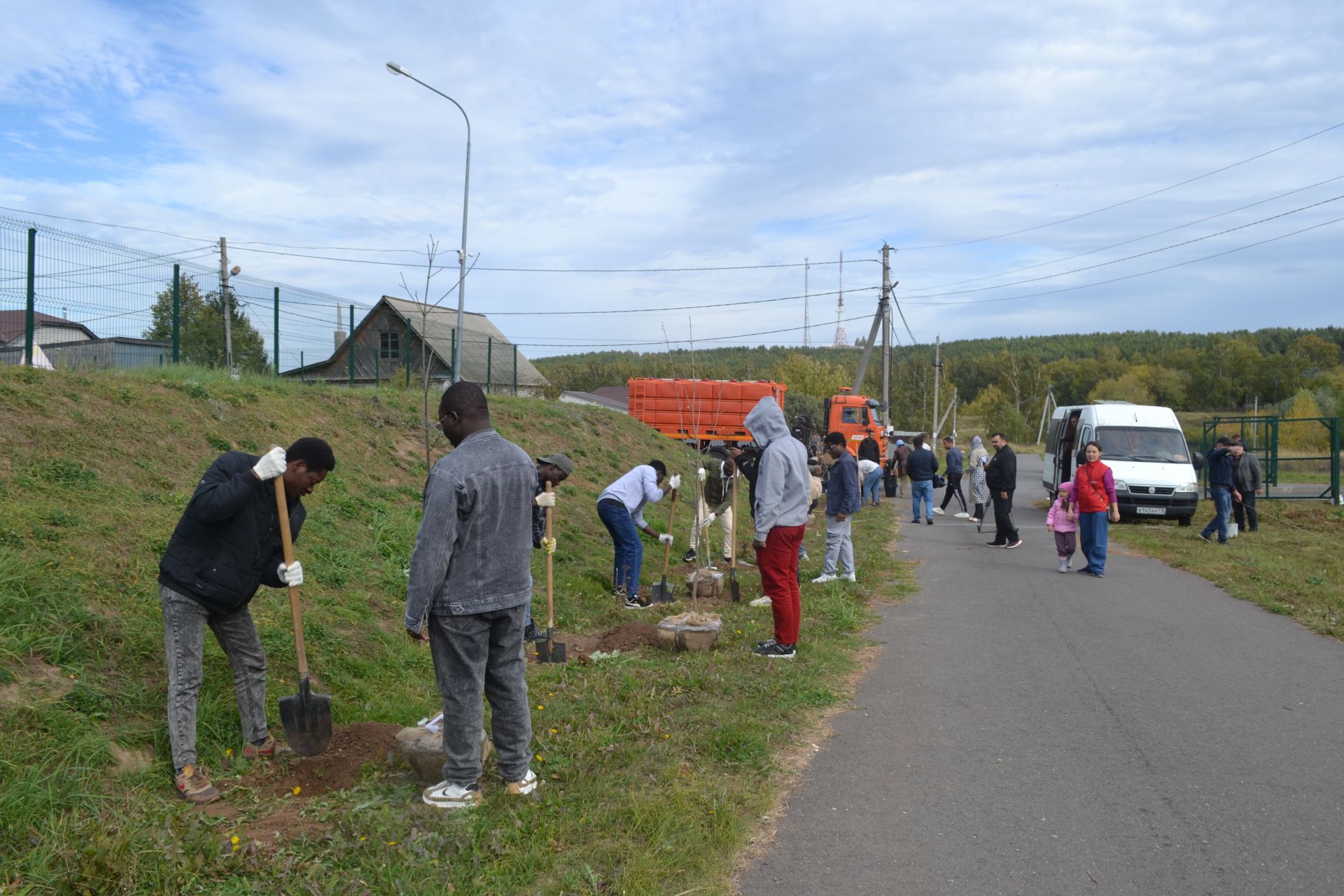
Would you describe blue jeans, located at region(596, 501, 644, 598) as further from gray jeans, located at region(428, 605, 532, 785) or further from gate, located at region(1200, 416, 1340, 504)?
gate, located at region(1200, 416, 1340, 504)

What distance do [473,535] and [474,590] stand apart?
25cm

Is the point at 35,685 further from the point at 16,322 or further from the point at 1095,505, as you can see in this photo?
the point at 1095,505

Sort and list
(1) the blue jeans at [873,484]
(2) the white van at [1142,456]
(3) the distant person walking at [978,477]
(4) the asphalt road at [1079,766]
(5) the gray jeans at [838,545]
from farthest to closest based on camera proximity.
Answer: (1) the blue jeans at [873,484], (3) the distant person walking at [978,477], (2) the white van at [1142,456], (5) the gray jeans at [838,545], (4) the asphalt road at [1079,766]

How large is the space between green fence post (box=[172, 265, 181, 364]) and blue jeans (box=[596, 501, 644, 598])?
7.56 meters

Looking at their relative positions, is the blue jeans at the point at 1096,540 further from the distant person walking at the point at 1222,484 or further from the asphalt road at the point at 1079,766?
the distant person walking at the point at 1222,484

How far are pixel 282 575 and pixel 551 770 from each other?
172cm

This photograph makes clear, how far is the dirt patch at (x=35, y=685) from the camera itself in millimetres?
4473

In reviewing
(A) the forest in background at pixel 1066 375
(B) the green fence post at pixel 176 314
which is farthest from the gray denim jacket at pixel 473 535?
(A) the forest in background at pixel 1066 375

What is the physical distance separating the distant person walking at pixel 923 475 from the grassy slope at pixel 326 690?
9087mm

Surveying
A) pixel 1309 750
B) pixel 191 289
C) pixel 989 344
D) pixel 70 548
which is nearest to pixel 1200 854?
pixel 1309 750

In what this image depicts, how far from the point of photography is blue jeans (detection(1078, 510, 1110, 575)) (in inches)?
465

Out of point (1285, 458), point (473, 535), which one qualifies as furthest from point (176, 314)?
point (1285, 458)

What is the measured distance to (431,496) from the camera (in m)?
4.16

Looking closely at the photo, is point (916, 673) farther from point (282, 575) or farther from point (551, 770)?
point (282, 575)
